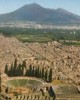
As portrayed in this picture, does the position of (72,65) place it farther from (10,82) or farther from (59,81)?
(10,82)

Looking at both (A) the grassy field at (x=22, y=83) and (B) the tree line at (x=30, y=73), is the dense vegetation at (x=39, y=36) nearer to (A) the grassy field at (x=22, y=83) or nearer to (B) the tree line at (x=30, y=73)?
(B) the tree line at (x=30, y=73)

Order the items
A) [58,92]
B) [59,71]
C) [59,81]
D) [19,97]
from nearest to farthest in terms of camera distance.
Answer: [19,97] → [58,92] → [59,81] → [59,71]

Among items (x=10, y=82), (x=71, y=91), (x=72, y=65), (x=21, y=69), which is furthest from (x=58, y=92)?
(x=72, y=65)

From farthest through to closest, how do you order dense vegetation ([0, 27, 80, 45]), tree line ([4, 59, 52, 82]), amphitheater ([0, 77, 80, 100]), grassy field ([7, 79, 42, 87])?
dense vegetation ([0, 27, 80, 45]) → tree line ([4, 59, 52, 82]) → grassy field ([7, 79, 42, 87]) → amphitheater ([0, 77, 80, 100])

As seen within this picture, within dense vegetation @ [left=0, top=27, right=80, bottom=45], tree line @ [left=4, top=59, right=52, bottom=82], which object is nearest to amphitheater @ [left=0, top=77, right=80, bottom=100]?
tree line @ [left=4, top=59, right=52, bottom=82]

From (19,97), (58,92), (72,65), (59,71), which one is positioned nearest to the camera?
(19,97)

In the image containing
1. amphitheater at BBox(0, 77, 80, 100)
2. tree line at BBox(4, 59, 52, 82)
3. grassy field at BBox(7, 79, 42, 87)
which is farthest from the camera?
tree line at BBox(4, 59, 52, 82)

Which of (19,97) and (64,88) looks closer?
(19,97)

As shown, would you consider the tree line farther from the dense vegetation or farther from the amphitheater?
the dense vegetation

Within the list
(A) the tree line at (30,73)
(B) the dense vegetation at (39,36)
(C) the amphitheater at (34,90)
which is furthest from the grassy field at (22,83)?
(B) the dense vegetation at (39,36)
